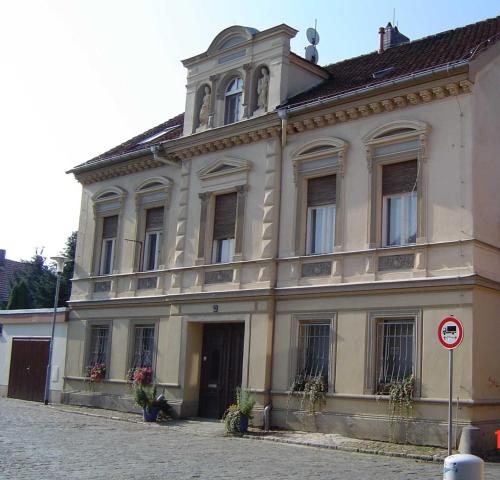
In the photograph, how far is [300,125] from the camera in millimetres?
18906

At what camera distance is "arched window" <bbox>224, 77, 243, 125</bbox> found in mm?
21016

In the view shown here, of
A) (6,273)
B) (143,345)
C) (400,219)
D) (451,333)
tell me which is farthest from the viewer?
(6,273)

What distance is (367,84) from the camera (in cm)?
1761

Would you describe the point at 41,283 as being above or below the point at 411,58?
below

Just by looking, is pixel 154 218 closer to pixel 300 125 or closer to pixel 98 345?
pixel 98 345

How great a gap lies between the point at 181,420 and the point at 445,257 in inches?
334

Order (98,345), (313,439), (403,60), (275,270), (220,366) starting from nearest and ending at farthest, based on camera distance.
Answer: (313,439)
(275,270)
(403,60)
(220,366)
(98,345)

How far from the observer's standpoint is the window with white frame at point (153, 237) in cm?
2278

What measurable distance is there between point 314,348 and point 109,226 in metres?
9.68

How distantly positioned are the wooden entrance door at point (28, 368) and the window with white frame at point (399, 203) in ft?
46.1

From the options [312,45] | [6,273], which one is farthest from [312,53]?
[6,273]

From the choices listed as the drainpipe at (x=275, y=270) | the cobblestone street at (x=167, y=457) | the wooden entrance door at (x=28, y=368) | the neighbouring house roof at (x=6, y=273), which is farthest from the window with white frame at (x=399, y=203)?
the neighbouring house roof at (x=6, y=273)

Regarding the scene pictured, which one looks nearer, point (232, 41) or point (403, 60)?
point (403, 60)

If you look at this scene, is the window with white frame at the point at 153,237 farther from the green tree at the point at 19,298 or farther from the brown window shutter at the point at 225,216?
the green tree at the point at 19,298
